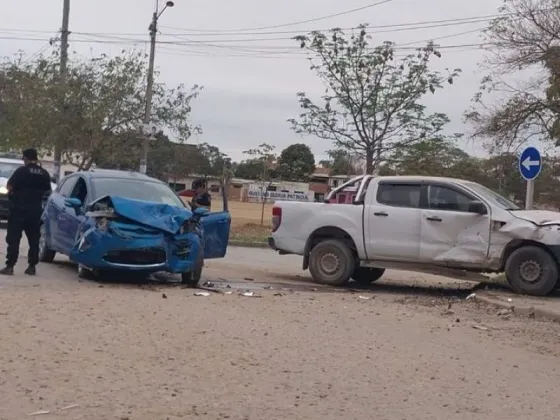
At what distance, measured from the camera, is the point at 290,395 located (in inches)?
228

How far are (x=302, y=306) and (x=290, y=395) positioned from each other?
406 cm

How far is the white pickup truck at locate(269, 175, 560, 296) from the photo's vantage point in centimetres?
1169

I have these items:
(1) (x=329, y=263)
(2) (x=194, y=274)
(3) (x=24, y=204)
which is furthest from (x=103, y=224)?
(1) (x=329, y=263)

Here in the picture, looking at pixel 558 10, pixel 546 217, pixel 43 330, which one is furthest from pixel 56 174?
pixel 43 330

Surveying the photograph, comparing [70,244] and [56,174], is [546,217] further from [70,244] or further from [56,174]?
[56,174]

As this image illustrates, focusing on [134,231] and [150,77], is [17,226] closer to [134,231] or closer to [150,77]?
[134,231]

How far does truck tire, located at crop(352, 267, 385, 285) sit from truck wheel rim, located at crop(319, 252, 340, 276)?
0.96 m

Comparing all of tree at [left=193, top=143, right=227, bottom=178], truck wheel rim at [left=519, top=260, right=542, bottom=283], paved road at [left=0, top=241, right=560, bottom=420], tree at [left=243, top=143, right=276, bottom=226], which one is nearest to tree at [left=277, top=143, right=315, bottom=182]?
tree at [left=193, top=143, right=227, bottom=178]

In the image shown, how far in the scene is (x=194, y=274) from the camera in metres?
11.3

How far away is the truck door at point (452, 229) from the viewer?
471 inches

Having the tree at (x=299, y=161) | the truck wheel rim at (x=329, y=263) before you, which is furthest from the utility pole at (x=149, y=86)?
the tree at (x=299, y=161)

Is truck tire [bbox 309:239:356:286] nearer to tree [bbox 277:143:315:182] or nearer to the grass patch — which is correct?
the grass patch

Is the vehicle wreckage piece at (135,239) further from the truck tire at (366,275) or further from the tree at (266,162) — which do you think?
the tree at (266,162)

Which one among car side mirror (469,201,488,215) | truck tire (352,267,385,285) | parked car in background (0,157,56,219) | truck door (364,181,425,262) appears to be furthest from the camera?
parked car in background (0,157,56,219)
